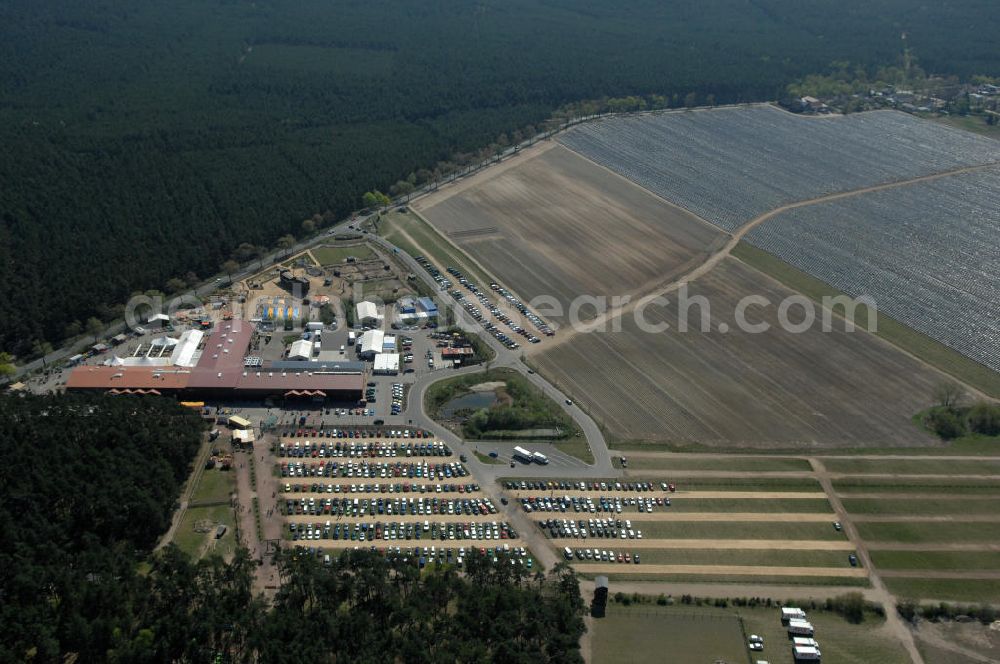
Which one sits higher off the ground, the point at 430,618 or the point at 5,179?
the point at 5,179

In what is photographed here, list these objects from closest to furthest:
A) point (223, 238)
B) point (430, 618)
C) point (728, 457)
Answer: point (430, 618)
point (728, 457)
point (223, 238)

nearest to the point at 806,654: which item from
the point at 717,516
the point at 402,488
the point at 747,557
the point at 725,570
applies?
the point at 725,570

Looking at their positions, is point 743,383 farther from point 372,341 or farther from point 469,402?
point 372,341

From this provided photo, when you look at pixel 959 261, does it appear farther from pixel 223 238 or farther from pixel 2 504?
pixel 2 504

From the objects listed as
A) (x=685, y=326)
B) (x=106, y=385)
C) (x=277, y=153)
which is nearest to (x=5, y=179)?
(x=277, y=153)

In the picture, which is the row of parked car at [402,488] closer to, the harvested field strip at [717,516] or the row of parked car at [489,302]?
the harvested field strip at [717,516]

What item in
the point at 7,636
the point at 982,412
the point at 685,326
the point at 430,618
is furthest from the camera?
the point at 685,326

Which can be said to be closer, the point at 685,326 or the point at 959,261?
the point at 685,326
